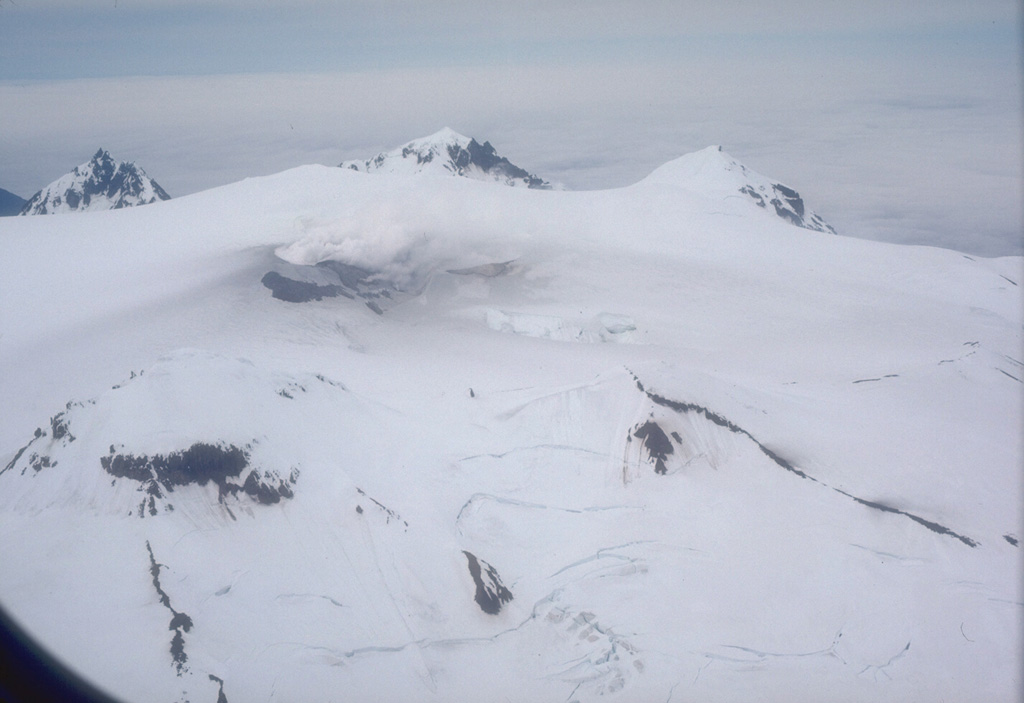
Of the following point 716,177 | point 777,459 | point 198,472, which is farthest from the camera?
point 716,177

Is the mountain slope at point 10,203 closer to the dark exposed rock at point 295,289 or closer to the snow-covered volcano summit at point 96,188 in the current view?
the snow-covered volcano summit at point 96,188

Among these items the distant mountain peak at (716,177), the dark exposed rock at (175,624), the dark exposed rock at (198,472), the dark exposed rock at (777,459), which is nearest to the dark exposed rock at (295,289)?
the dark exposed rock at (198,472)

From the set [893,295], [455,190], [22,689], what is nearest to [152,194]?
[455,190]

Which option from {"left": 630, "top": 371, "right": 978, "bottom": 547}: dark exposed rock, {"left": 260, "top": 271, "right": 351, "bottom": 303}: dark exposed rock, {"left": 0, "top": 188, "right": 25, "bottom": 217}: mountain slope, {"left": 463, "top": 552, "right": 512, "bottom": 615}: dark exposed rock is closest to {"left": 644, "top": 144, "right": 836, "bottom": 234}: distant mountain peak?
{"left": 260, "top": 271, "right": 351, "bottom": 303}: dark exposed rock

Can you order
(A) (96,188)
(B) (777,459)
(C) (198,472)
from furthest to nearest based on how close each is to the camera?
(A) (96,188) < (B) (777,459) < (C) (198,472)

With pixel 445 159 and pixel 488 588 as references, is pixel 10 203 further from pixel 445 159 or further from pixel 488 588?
pixel 488 588

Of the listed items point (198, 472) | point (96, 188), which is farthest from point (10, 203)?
point (198, 472)

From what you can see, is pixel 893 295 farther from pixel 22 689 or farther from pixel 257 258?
pixel 22 689

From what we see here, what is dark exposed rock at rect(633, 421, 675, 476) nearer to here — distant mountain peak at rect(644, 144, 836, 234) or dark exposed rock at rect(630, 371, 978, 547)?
dark exposed rock at rect(630, 371, 978, 547)
